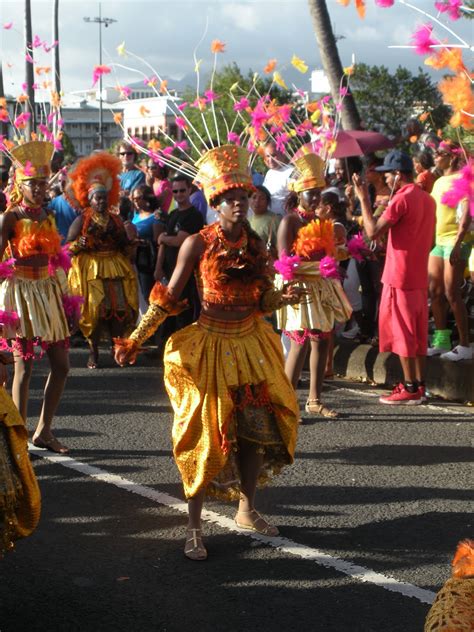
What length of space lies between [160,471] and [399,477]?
5.01 ft

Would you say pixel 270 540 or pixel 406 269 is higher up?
pixel 406 269

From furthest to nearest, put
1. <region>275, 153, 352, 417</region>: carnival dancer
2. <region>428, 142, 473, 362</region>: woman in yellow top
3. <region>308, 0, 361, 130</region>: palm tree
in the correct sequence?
<region>308, 0, 361, 130</region>: palm tree, <region>428, 142, 473, 362</region>: woman in yellow top, <region>275, 153, 352, 417</region>: carnival dancer

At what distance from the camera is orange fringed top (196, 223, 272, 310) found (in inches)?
222

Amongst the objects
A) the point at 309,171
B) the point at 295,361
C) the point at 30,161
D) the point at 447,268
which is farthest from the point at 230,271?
the point at 447,268

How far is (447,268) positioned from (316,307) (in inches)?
86.4

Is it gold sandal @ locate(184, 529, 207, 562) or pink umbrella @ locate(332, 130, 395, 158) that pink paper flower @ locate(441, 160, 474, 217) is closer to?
gold sandal @ locate(184, 529, 207, 562)

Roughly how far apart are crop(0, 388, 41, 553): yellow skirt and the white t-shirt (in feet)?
23.7

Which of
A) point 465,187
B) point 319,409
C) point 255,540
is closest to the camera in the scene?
point 465,187

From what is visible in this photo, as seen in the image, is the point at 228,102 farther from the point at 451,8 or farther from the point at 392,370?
the point at 451,8

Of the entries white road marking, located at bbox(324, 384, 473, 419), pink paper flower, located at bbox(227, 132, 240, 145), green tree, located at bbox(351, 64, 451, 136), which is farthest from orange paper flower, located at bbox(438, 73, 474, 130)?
green tree, located at bbox(351, 64, 451, 136)

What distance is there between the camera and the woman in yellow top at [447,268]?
9.87 m

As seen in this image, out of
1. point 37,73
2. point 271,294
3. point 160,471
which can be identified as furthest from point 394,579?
point 37,73

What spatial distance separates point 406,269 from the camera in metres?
9.30

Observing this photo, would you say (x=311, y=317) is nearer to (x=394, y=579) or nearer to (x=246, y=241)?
(x=246, y=241)
